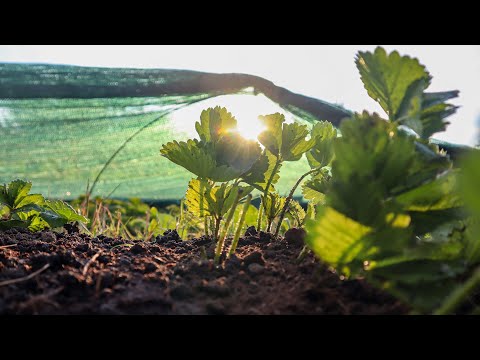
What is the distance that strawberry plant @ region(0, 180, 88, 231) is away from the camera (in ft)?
4.77

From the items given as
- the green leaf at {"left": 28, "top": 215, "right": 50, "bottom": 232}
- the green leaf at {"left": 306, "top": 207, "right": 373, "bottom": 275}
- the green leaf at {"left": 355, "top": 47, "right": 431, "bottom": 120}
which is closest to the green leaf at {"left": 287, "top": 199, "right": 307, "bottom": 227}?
the green leaf at {"left": 355, "top": 47, "right": 431, "bottom": 120}

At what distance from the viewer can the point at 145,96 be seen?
3.04 metres

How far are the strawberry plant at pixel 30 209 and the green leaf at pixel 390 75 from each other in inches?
39.3

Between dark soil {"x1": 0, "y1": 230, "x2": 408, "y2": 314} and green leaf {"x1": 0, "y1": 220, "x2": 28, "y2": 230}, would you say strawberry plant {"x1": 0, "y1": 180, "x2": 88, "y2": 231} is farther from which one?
dark soil {"x1": 0, "y1": 230, "x2": 408, "y2": 314}

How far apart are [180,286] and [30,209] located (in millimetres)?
815

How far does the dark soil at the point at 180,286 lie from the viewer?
78cm

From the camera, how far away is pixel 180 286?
0.86 m

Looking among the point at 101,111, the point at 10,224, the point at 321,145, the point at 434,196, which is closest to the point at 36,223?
the point at 10,224

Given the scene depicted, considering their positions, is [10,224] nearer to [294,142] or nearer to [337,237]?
[294,142]

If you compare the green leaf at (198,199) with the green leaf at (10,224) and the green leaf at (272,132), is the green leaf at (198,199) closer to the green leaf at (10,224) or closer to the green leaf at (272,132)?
the green leaf at (272,132)

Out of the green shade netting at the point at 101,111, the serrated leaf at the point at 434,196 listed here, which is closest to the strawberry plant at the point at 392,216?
the serrated leaf at the point at 434,196

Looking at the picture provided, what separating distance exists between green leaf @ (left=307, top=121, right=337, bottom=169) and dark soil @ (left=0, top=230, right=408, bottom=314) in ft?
0.91
